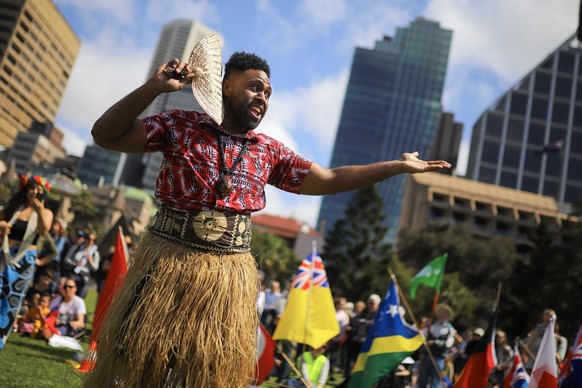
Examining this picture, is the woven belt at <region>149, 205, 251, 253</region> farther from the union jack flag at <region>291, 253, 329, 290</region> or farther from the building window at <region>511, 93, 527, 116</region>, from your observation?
the building window at <region>511, 93, 527, 116</region>

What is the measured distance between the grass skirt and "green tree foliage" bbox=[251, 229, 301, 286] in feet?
162

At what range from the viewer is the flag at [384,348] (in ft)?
22.9

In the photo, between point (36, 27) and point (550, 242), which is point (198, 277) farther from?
point (550, 242)

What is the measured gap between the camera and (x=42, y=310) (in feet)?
28.4

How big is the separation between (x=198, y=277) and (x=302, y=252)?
9159 centimetres

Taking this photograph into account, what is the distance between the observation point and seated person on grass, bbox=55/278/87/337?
8.66m

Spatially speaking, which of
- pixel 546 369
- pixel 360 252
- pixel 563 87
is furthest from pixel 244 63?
pixel 563 87

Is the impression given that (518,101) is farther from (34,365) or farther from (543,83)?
(34,365)

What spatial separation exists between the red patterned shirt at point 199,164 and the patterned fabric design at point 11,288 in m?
3.52

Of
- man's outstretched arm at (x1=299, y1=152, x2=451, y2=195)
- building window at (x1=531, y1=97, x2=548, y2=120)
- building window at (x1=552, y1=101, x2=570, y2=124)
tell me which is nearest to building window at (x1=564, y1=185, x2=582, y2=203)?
building window at (x1=552, y1=101, x2=570, y2=124)

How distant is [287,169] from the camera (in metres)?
2.91

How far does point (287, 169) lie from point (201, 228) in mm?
635

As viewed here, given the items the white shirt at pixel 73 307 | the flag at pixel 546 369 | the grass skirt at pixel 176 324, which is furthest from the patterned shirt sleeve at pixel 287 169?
the white shirt at pixel 73 307

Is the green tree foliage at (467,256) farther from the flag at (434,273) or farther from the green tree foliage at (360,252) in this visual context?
the flag at (434,273)
